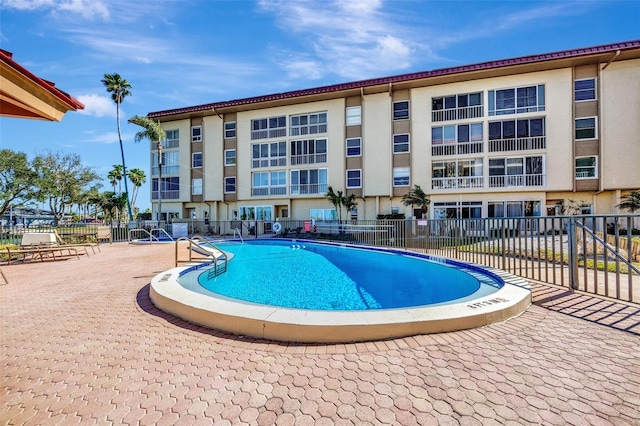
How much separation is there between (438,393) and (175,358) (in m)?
2.77

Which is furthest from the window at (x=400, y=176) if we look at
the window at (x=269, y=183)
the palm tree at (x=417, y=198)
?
the window at (x=269, y=183)

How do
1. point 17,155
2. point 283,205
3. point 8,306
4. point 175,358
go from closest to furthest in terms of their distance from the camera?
point 175,358 → point 8,306 → point 17,155 → point 283,205

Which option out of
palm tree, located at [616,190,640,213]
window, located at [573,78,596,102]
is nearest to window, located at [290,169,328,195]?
window, located at [573,78,596,102]

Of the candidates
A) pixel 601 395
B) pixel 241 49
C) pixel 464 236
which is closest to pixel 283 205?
pixel 241 49

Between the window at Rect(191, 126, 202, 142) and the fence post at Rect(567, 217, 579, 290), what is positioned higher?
the window at Rect(191, 126, 202, 142)

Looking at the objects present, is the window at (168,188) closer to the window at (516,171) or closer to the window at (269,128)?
the window at (269,128)

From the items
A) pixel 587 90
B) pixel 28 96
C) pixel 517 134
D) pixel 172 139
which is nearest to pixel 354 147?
pixel 517 134

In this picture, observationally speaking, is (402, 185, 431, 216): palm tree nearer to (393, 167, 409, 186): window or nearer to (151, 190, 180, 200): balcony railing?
(393, 167, 409, 186): window

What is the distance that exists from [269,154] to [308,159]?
4254 mm

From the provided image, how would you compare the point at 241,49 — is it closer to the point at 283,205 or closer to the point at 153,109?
the point at 283,205

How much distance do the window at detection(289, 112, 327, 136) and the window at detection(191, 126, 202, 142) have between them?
10179 mm

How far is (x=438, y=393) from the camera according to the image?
2400mm

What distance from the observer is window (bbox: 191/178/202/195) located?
29312mm

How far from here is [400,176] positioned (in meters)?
24.0
